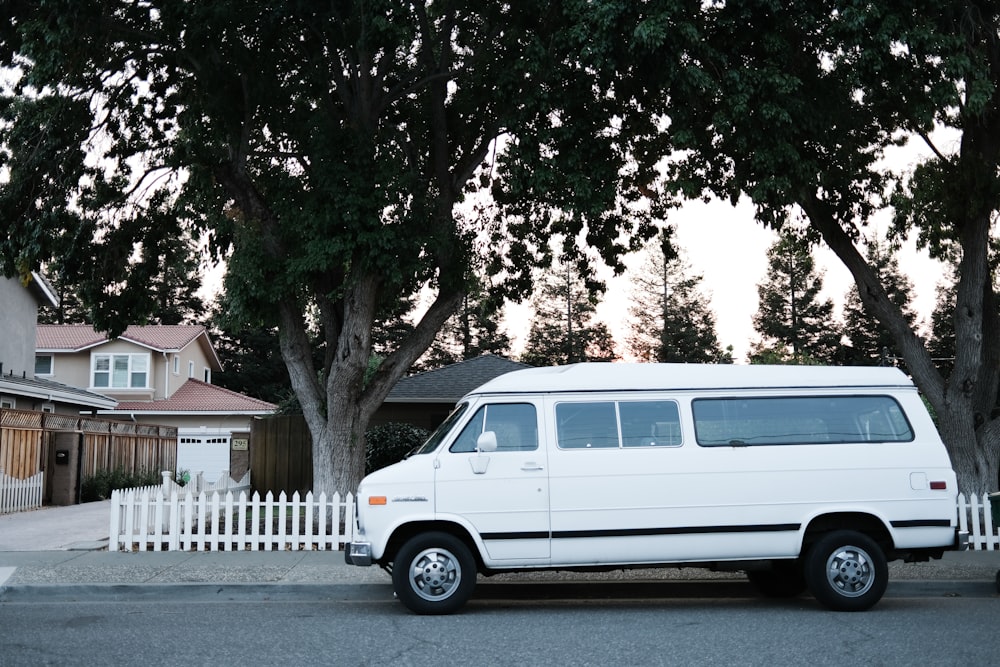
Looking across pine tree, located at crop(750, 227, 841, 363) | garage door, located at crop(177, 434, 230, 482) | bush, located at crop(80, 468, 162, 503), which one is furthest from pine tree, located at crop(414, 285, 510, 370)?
bush, located at crop(80, 468, 162, 503)

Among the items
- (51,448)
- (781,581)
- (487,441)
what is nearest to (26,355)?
(51,448)

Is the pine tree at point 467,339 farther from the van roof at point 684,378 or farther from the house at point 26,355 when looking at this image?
the van roof at point 684,378

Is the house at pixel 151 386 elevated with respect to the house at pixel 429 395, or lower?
elevated

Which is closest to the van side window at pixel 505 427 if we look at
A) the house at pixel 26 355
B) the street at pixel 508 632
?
the street at pixel 508 632

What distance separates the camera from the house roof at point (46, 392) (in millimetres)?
25031

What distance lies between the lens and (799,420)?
9789mm

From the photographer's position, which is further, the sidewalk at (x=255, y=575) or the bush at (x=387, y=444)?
the bush at (x=387, y=444)

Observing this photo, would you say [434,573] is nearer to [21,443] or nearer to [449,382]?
[21,443]

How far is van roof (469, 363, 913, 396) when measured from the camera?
382 inches

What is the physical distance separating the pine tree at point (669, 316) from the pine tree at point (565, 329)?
2.57 meters

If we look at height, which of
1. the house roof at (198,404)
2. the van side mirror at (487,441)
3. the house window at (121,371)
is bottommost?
the van side mirror at (487,441)

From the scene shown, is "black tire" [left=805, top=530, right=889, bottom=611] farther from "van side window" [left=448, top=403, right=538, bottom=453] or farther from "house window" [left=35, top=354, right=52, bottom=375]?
"house window" [left=35, top=354, right=52, bottom=375]

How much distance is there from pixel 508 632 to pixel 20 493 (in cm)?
1603

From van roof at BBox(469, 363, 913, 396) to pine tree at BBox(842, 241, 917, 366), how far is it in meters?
60.3
